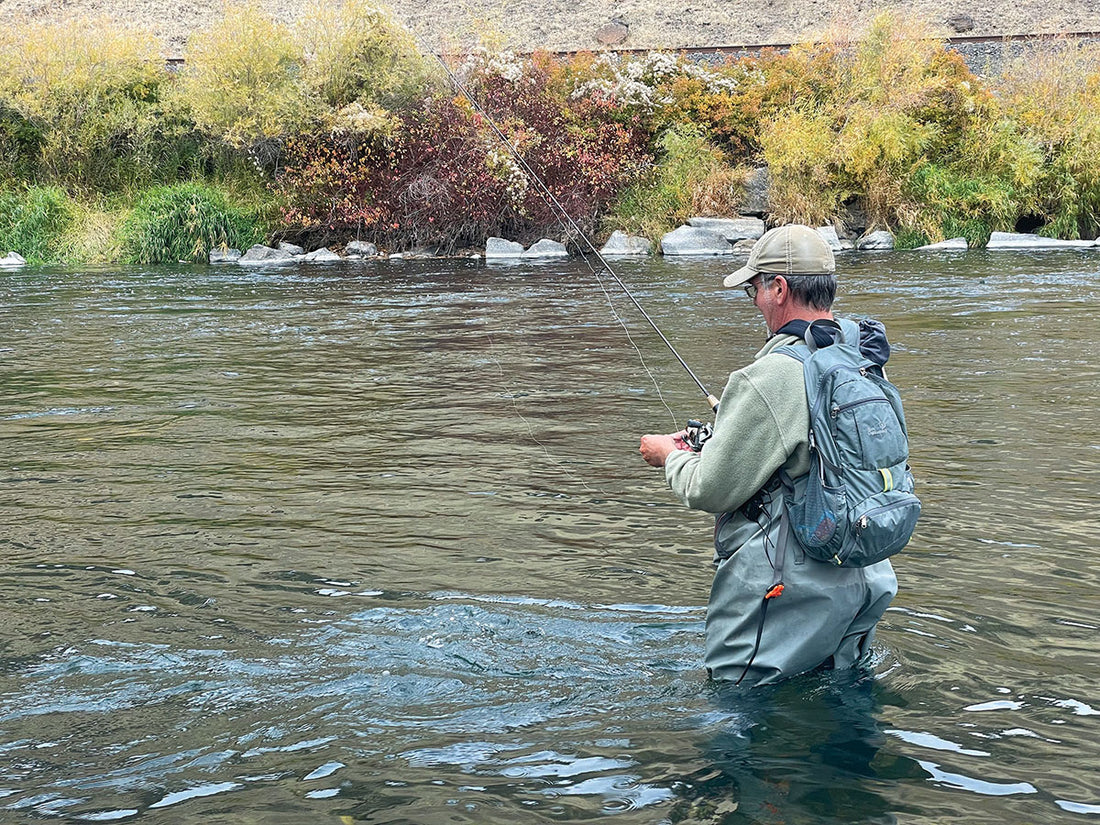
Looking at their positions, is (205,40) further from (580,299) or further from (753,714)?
(753,714)

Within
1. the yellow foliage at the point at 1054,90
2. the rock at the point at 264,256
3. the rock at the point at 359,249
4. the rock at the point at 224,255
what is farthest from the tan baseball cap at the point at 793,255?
the yellow foliage at the point at 1054,90

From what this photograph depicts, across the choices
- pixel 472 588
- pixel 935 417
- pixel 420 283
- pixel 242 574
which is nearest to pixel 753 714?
pixel 472 588

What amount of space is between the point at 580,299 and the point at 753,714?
11.4 m

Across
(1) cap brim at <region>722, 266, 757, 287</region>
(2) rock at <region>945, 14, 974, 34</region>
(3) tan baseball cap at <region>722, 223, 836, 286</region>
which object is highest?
(2) rock at <region>945, 14, 974, 34</region>

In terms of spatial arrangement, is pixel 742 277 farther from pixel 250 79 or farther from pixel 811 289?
pixel 250 79

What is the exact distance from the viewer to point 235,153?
26250 mm

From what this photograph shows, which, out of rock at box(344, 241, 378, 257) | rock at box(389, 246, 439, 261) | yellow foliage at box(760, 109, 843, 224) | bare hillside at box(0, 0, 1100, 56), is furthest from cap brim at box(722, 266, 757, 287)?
bare hillside at box(0, 0, 1100, 56)

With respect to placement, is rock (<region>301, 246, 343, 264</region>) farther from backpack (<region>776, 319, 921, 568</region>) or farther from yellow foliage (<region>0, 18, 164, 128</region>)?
backpack (<region>776, 319, 921, 568</region>)

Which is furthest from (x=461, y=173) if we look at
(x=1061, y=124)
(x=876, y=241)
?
(x=1061, y=124)

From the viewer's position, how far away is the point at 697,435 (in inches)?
130

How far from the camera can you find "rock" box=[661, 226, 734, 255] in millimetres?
21734

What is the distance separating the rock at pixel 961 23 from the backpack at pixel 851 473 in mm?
46673

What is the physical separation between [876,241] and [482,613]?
19074 millimetres

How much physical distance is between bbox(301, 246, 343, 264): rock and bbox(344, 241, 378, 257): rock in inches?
14.7
